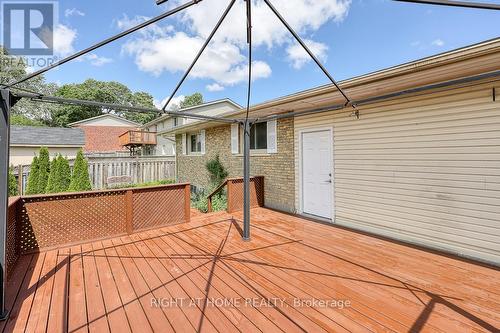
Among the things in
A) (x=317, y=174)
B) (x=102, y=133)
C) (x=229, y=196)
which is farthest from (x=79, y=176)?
(x=102, y=133)

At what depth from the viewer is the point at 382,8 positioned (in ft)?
16.8

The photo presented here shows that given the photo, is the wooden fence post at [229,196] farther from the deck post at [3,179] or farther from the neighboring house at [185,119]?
the neighboring house at [185,119]

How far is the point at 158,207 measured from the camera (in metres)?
5.10

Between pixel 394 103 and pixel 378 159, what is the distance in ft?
3.49

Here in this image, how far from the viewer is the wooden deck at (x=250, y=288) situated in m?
2.27

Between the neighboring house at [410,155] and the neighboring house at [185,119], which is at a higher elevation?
the neighboring house at [185,119]

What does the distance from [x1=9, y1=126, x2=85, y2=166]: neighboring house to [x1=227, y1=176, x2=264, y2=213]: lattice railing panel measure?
13.2 m

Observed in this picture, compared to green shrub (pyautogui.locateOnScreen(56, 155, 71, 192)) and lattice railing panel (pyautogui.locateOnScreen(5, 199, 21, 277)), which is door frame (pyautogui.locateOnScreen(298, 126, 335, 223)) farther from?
green shrub (pyautogui.locateOnScreen(56, 155, 71, 192))

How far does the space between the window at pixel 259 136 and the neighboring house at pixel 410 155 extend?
862mm

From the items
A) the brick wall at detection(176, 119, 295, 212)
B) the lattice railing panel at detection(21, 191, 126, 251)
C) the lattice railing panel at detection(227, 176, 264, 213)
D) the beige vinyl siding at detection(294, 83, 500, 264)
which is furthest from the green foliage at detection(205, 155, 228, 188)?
the beige vinyl siding at detection(294, 83, 500, 264)

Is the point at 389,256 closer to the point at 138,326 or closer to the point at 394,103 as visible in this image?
the point at 394,103

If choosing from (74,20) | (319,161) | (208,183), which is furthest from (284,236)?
(74,20)

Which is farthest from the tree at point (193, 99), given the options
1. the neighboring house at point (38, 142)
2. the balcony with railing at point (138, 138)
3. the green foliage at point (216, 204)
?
the green foliage at point (216, 204)

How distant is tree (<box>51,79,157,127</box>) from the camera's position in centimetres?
3481
